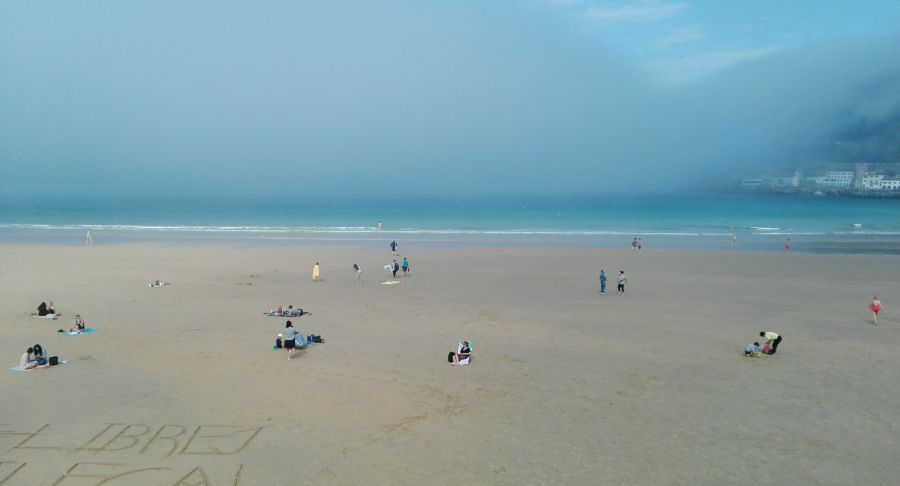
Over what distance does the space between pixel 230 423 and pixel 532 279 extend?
21.0m

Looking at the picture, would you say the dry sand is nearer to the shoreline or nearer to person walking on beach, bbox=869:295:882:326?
person walking on beach, bbox=869:295:882:326

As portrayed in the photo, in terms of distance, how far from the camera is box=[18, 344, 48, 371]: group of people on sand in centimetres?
1448

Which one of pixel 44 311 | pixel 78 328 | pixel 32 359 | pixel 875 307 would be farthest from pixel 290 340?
pixel 875 307

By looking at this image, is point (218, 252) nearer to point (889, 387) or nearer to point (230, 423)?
point (230, 423)

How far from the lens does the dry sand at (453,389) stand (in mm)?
9875

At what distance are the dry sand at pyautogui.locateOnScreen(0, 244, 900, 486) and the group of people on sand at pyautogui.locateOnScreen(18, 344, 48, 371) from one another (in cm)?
49

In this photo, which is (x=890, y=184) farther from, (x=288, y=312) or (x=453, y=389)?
(x=453, y=389)

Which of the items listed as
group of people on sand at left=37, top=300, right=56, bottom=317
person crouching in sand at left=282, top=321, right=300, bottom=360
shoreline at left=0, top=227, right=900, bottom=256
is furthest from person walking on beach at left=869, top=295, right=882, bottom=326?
group of people on sand at left=37, top=300, right=56, bottom=317

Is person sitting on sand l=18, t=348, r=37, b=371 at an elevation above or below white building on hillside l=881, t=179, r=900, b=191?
below

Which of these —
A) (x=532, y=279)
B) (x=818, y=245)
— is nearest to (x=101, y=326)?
(x=532, y=279)

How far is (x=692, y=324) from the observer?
788 inches

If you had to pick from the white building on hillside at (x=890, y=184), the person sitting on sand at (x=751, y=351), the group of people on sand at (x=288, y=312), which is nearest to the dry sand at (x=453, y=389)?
the person sitting on sand at (x=751, y=351)

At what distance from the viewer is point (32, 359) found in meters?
14.6

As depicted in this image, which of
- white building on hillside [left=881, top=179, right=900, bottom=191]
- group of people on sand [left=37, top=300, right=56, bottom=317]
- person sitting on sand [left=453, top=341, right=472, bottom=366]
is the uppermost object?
white building on hillside [left=881, top=179, right=900, bottom=191]
